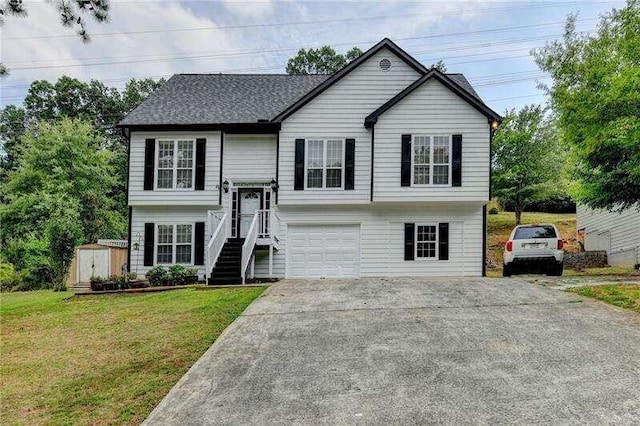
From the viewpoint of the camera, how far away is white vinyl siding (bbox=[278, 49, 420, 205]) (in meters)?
15.3

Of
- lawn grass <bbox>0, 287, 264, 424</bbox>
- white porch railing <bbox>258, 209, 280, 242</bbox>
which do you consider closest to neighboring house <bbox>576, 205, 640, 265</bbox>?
white porch railing <bbox>258, 209, 280, 242</bbox>

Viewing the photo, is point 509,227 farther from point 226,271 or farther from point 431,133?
point 226,271

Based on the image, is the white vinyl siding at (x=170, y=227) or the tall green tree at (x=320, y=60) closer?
the white vinyl siding at (x=170, y=227)

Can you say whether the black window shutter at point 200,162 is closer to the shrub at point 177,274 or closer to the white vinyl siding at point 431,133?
the shrub at point 177,274

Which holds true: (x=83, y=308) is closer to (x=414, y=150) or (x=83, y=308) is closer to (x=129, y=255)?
(x=129, y=255)

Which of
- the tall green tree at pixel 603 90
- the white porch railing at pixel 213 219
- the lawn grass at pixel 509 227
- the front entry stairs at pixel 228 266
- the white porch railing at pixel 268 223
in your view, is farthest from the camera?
the lawn grass at pixel 509 227

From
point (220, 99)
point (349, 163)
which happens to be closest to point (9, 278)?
point (220, 99)

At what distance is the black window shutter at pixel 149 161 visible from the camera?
15773 millimetres

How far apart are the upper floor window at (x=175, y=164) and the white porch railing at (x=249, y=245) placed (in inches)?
122

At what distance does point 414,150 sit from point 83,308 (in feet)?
35.9

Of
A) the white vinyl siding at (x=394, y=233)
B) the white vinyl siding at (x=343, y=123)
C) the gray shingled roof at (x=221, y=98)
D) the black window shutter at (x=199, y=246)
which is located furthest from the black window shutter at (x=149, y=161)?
the white vinyl siding at (x=394, y=233)

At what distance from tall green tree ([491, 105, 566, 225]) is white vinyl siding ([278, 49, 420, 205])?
46.4 ft

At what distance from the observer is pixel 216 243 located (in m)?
14.3

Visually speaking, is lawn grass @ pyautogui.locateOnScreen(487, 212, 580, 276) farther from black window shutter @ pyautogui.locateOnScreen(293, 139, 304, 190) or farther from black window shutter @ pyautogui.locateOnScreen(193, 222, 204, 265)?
black window shutter @ pyautogui.locateOnScreen(193, 222, 204, 265)
